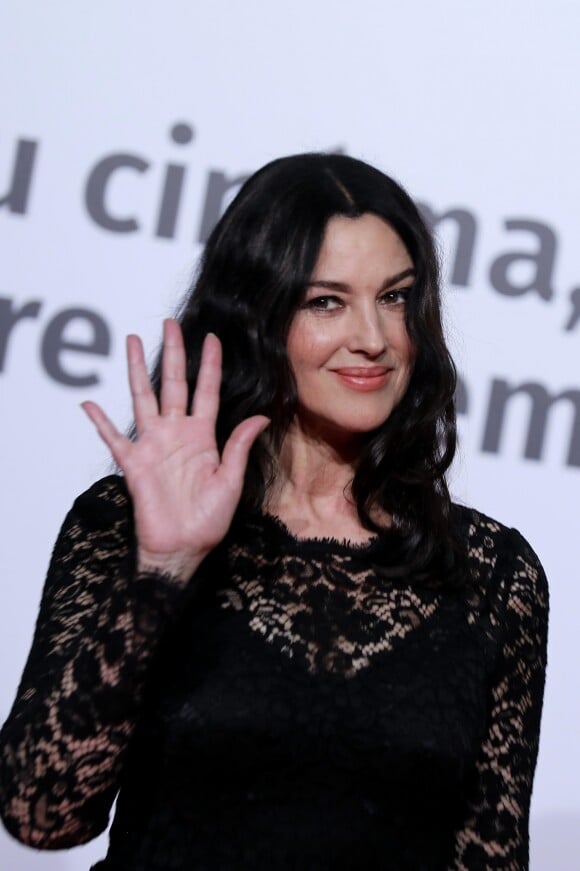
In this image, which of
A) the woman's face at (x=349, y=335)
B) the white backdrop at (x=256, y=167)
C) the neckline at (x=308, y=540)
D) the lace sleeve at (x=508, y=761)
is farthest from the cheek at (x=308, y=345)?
the white backdrop at (x=256, y=167)

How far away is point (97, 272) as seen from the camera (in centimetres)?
310

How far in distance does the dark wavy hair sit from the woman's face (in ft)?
0.07

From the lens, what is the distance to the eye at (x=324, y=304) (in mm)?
2105

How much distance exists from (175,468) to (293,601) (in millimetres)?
344

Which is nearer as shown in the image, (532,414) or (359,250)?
(359,250)

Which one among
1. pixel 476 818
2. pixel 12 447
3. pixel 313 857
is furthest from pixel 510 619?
pixel 12 447

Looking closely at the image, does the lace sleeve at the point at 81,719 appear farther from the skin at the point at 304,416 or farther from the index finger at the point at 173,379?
the index finger at the point at 173,379

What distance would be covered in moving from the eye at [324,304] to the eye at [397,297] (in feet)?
0.28

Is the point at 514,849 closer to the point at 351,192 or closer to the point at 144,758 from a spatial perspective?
the point at 144,758

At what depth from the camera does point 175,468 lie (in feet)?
5.97

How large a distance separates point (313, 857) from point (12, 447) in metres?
1.44

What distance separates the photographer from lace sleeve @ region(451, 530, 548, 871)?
2029 mm

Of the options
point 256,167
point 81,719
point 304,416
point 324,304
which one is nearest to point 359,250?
point 324,304

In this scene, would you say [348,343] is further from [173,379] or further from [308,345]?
[173,379]
